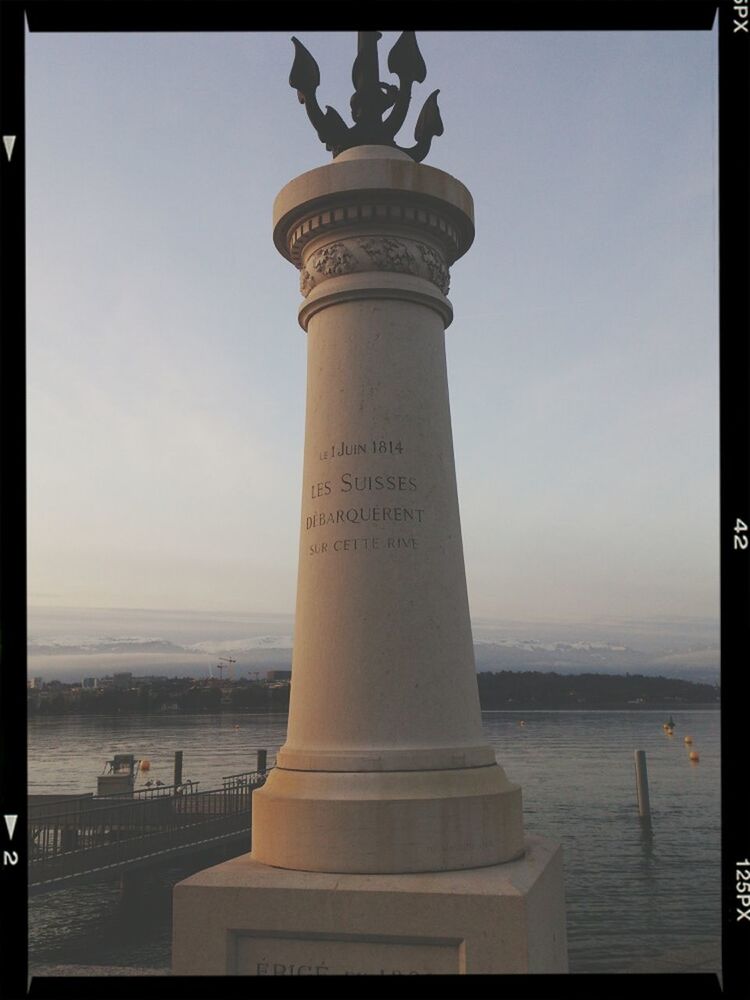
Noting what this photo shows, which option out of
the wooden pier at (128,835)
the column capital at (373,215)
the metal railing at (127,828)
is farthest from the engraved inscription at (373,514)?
the metal railing at (127,828)

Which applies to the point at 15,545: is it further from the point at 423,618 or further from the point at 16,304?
the point at 423,618

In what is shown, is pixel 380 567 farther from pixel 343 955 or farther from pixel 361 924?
pixel 343 955

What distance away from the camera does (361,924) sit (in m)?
5.49

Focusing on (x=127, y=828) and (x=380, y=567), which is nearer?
(x=380, y=567)

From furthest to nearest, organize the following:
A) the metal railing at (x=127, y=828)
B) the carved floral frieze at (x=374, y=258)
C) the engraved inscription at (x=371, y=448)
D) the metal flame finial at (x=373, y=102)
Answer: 1. the metal railing at (x=127, y=828)
2. the metal flame finial at (x=373, y=102)
3. the carved floral frieze at (x=374, y=258)
4. the engraved inscription at (x=371, y=448)

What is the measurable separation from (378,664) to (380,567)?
708mm

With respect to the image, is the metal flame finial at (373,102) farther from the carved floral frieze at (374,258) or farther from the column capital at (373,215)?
the carved floral frieze at (374,258)

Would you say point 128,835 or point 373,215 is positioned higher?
point 373,215

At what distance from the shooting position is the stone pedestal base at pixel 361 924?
5.34 metres

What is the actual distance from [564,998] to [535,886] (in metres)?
0.75

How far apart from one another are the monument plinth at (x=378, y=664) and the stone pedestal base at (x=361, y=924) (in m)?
0.01

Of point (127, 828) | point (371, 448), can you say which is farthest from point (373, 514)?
point (127, 828)

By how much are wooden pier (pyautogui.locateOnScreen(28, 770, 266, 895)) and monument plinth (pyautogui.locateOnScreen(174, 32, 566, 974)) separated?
1316 centimetres
